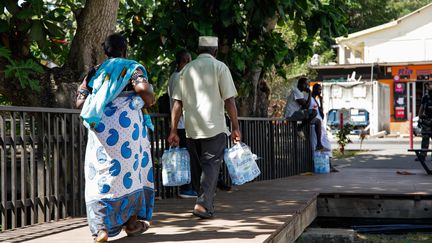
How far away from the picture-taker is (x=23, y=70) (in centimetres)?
911

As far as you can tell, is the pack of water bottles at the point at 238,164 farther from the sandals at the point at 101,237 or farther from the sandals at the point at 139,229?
the sandals at the point at 101,237

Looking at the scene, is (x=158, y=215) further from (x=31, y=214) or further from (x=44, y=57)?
(x=44, y=57)

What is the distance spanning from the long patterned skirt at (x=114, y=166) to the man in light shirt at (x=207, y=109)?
4.15 feet

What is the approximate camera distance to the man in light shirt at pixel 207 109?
6.96 m

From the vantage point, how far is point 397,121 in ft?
131

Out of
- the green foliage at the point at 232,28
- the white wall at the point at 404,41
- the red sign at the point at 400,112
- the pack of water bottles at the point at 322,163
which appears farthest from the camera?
the white wall at the point at 404,41

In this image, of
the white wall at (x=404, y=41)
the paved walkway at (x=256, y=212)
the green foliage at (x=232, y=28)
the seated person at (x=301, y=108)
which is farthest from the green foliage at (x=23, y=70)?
the white wall at (x=404, y=41)

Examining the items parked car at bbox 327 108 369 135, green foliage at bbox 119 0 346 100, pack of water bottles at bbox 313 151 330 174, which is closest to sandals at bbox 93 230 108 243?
green foliage at bbox 119 0 346 100

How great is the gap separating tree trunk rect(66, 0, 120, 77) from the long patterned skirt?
3.88 metres

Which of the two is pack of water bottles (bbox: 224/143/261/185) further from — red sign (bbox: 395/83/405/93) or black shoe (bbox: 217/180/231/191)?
red sign (bbox: 395/83/405/93)

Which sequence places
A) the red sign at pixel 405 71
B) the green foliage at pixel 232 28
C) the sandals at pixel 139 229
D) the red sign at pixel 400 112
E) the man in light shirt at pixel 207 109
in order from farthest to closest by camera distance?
the red sign at pixel 400 112, the red sign at pixel 405 71, the green foliage at pixel 232 28, the man in light shirt at pixel 207 109, the sandals at pixel 139 229

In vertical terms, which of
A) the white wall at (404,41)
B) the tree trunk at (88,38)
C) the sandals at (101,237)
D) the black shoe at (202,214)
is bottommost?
the black shoe at (202,214)

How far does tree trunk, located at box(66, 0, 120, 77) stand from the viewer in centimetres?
945

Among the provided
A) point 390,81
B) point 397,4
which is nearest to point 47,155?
point 390,81
